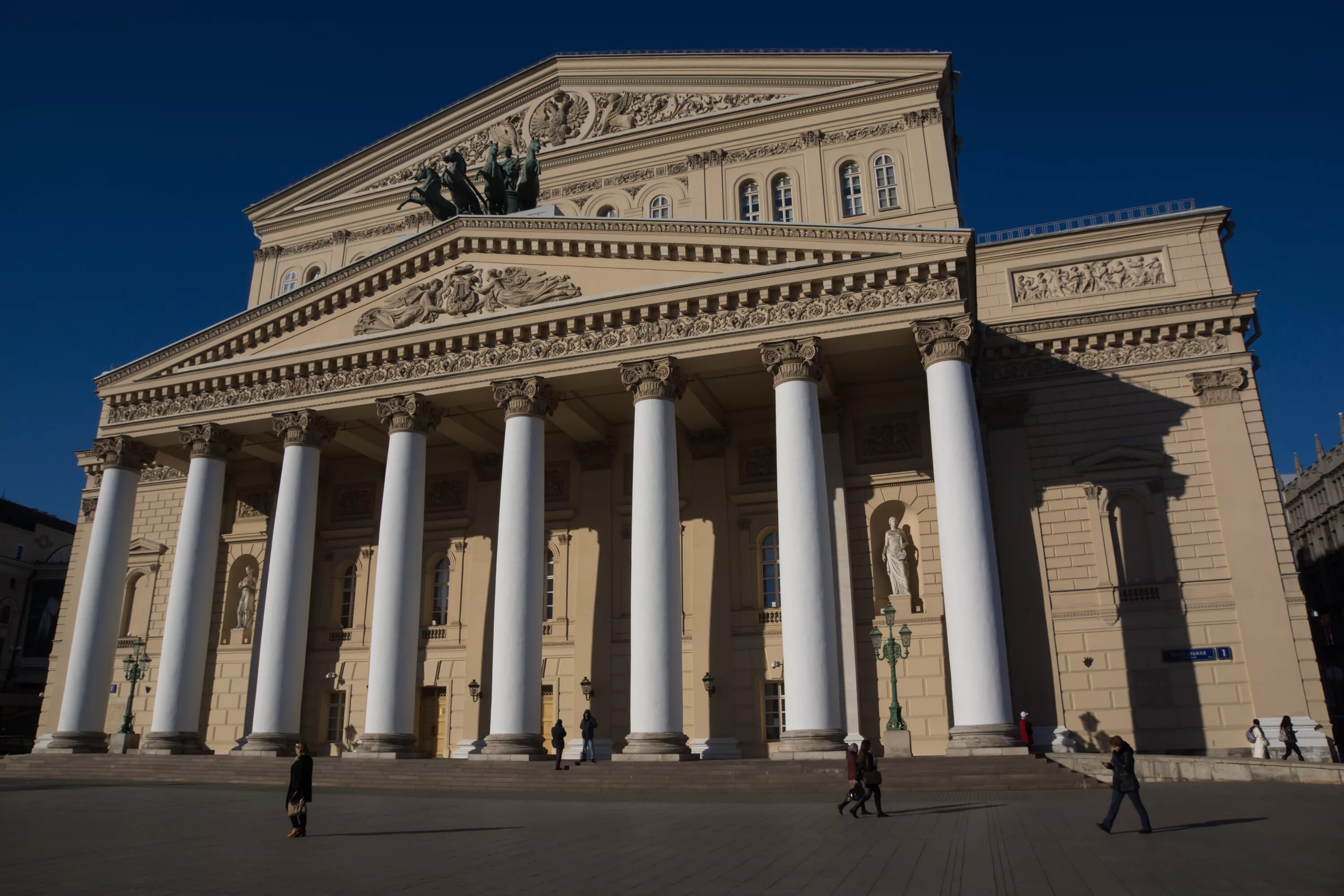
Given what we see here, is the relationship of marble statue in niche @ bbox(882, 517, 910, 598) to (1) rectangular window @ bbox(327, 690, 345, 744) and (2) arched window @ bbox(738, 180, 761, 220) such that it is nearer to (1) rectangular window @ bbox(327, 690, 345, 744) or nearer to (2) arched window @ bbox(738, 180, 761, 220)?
(2) arched window @ bbox(738, 180, 761, 220)

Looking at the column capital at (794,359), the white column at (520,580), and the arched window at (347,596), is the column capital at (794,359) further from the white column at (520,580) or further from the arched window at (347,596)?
the arched window at (347,596)

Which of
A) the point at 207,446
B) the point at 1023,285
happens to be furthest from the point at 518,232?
the point at 1023,285

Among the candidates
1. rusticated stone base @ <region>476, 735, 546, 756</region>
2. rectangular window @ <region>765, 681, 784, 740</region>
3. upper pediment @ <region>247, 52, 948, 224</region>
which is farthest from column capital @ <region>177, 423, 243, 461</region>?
rectangular window @ <region>765, 681, 784, 740</region>

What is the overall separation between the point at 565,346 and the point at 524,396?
1.77 metres

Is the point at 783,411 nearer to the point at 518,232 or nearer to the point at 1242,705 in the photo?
the point at 518,232

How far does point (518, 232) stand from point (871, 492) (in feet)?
41.4

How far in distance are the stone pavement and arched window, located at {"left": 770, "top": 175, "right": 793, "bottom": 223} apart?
918 inches

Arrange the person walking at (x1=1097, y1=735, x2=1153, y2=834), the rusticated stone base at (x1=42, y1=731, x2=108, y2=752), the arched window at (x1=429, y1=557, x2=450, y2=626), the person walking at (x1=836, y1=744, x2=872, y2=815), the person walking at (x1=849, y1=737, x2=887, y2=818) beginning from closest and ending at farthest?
the person walking at (x1=1097, y1=735, x2=1153, y2=834) → the person walking at (x1=849, y1=737, x2=887, y2=818) → the person walking at (x1=836, y1=744, x2=872, y2=815) → the rusticated stone base at (x1=42, y1=731, x2=108, y2=752) → the arched window at (x1=429, y1=557, x2=450, y2=626)

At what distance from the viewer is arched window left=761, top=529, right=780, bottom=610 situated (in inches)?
1118

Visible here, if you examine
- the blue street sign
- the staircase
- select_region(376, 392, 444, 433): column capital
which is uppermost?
select_region(376, 392, 444, 433): column capital

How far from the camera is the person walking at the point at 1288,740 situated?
23.1 m

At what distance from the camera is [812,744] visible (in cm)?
2059

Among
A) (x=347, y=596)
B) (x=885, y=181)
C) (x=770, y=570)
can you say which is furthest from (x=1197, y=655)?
(x=347, y=596)

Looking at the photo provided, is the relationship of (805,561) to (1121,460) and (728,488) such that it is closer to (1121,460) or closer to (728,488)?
(728,488)
